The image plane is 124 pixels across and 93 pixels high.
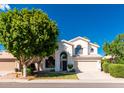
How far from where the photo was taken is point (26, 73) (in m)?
34.6

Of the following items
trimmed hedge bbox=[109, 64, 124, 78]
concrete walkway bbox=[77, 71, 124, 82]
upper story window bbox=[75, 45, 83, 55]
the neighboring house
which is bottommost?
concrete walkway bbox=[77, 71, 124, 82]

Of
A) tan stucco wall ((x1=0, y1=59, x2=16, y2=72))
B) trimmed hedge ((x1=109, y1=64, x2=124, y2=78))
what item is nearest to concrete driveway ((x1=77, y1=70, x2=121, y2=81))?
trimmed hedge ((x1=109, y1=64, x2=124, y2=78))

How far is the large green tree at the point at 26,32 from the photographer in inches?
1247

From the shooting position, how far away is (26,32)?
1251 inches

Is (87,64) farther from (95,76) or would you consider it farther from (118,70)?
(118,70)

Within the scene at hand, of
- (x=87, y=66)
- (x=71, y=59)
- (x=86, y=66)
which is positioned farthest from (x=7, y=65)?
(x=87, y=66)

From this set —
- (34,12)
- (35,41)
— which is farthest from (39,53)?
(34,12)

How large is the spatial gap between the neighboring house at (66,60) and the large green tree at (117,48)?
366 centimetres

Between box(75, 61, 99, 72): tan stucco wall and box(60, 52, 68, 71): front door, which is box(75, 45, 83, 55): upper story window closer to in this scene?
box(75, 61, 99, 72): tan stucco wall

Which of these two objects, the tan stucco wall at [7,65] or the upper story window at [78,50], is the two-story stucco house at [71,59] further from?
the tan stucco wall at [7,65]

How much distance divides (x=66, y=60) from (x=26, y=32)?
15010 mm

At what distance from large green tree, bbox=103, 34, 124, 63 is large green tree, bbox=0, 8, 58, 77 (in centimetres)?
1101

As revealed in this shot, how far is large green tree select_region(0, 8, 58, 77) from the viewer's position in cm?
3167

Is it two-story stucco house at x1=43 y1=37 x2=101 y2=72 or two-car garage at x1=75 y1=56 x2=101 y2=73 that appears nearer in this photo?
two-story stucco house at x1=43 y1=37 x2=101 y2=72
